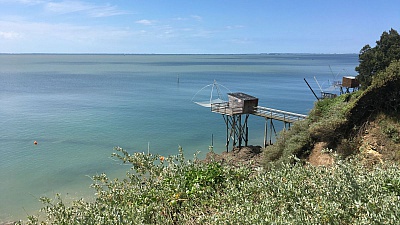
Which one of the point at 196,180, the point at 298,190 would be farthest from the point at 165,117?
the point at 298,190

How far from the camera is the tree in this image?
2689cm

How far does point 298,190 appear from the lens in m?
4.84

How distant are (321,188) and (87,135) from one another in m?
26.8

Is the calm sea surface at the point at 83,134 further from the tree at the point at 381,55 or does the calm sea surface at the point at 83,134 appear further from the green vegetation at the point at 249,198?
the green vegetation at the point at 249,198

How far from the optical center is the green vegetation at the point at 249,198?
401cm

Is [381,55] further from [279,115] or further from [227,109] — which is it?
[227,109]

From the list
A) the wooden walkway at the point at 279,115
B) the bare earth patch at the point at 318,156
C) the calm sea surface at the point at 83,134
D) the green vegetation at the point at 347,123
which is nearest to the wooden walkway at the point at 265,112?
the wooden walkway at the point at 279,115

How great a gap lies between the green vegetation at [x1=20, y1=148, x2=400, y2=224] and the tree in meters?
23.6

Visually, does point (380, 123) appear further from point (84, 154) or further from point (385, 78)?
point (84, 154)

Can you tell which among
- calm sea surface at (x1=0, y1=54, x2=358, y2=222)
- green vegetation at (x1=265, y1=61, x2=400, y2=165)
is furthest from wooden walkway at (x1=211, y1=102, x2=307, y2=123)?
green vegetation at (x1=265, y1=61, x2=400, y2=165)

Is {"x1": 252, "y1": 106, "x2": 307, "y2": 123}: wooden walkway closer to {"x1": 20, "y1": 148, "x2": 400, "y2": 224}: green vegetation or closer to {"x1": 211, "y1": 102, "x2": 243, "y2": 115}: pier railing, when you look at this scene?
{"x1": 211, "y1": 102, "x2": 243, "y2": 115}: pier railing

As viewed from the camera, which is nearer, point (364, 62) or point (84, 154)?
point (84, 154)

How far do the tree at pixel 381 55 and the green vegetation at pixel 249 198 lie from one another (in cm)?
2365

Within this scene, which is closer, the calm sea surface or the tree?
the calm sea surface
